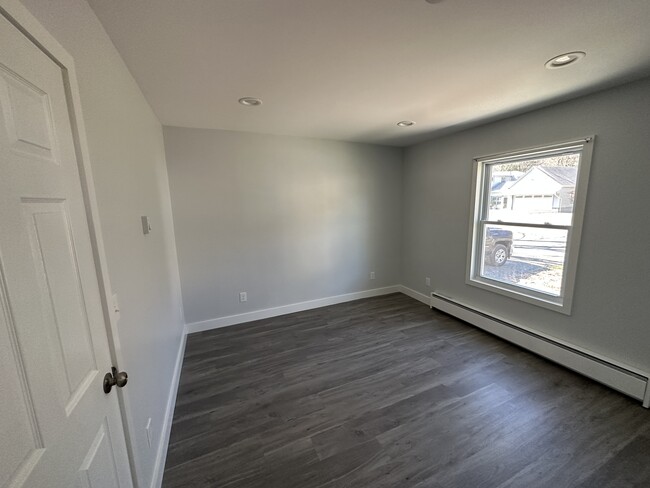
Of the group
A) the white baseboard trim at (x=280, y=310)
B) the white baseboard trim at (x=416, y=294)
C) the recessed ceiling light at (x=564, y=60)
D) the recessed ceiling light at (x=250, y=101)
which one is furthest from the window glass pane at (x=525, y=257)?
the recessed ceiling light at (x=250, y=101)

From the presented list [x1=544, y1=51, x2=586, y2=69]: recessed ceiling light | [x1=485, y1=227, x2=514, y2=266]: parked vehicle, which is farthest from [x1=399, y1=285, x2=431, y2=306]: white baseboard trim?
[x1=544, y1=51, x2=586, y2=69]: recessed ceiling light

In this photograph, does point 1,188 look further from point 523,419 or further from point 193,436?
point 523,419

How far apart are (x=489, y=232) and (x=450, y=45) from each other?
2338 mm

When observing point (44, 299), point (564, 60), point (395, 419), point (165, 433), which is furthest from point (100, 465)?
point (564, 60)

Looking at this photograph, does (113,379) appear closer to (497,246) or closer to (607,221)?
(607,221)

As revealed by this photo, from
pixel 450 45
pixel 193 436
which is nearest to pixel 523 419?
pixel 193 436

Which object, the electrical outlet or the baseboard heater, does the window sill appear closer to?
the baseboard heater

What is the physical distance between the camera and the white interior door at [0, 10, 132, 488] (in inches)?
20.6

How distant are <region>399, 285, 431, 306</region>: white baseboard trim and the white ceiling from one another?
2.63 metres

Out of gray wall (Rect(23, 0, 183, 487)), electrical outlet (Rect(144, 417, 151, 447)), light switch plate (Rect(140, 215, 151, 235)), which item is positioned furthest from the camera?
light switch plate (Rect(140, 215, 151, 235))

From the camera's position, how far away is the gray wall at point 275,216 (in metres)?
3.01

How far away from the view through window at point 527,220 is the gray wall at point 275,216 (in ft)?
4.58

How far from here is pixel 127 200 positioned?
4.51ft

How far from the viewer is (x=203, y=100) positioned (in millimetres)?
2100
